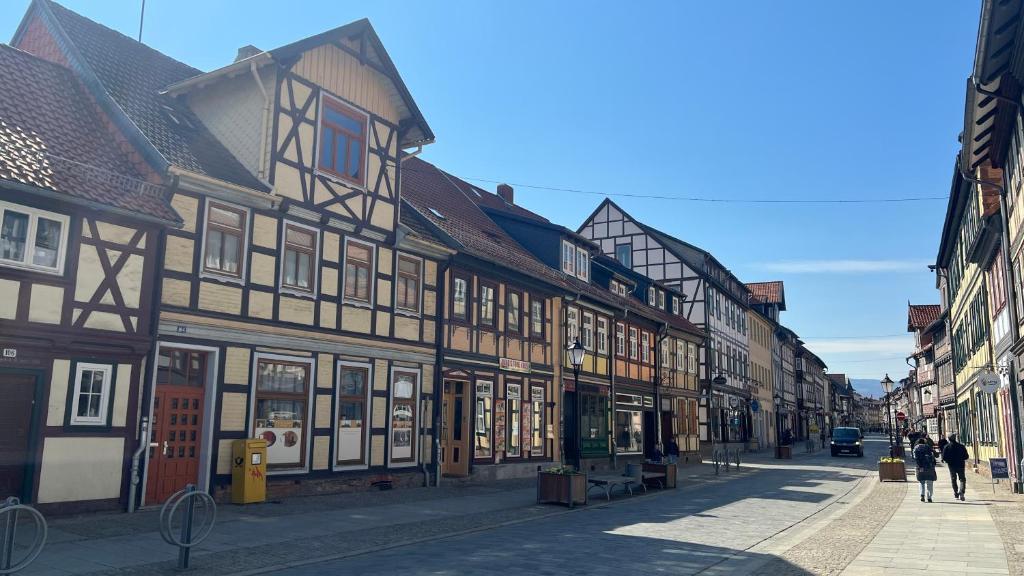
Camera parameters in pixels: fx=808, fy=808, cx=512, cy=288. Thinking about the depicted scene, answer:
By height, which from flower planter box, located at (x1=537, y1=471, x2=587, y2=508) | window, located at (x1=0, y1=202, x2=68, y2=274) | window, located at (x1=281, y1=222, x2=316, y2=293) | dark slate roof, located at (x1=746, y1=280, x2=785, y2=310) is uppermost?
dark slate roof, located at (x1=746, y1=280, x2=785, y2=310)

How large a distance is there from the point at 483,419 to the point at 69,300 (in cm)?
1331

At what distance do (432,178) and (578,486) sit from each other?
1450 cm

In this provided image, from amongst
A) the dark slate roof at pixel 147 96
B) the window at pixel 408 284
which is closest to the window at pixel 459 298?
the window at pixel 408 284

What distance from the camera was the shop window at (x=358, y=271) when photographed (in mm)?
19692

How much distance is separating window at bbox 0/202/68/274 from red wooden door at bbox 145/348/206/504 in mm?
2850

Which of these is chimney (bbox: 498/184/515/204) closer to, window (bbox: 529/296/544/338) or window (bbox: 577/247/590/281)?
window (bbox: 577/247/590/281)

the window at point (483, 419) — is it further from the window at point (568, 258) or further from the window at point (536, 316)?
the window at point (568, 258)

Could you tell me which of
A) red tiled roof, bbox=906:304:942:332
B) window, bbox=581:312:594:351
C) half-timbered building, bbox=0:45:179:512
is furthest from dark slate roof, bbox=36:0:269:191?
red tiled roof, bbox=906:304:942:332

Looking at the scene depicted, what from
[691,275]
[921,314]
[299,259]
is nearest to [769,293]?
[921,314]

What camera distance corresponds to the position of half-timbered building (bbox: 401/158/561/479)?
23.5m

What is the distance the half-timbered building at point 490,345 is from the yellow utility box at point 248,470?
6587 mm

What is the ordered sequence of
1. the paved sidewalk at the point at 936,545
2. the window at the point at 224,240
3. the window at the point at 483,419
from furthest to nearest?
the window at the point at 483,419
the window at the point at 224,240
the paved sidewalk at the point at 936,545

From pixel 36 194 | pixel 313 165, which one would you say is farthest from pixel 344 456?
pixel 36 194

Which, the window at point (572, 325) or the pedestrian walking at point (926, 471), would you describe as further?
the window at point (572, 325)
